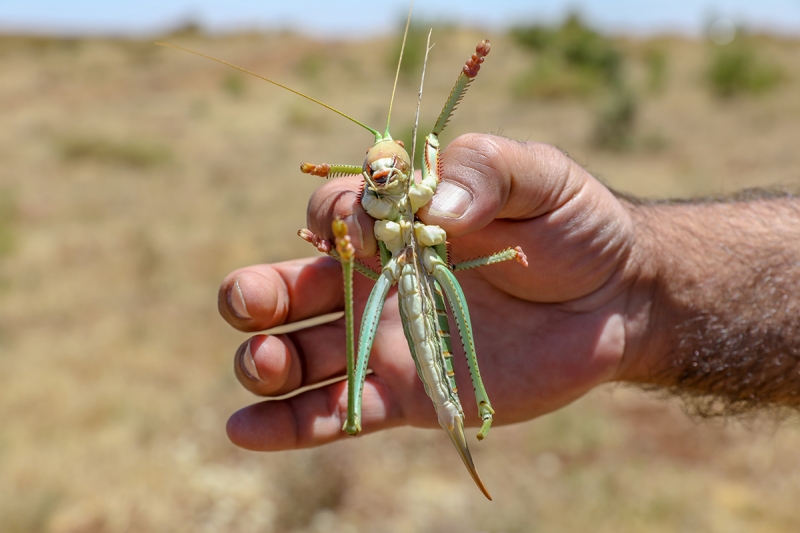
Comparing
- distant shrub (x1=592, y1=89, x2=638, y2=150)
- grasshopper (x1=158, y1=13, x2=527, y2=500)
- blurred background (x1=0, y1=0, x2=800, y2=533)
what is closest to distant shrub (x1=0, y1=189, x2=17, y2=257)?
blurred background (x1=0, y1=0, x2=800, y2=533)

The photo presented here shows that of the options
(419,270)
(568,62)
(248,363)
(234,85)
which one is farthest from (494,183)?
(568,62)

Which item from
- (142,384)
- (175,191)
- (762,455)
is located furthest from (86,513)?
(175,191)

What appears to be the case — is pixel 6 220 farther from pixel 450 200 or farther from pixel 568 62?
pixel 568 62

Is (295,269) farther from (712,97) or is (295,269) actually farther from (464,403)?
(712,97)

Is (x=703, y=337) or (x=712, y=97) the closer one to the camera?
(x=703, y=337)

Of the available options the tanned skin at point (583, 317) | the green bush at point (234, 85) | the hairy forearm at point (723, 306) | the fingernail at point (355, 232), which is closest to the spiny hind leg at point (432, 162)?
the fingernail at point (355, 232)

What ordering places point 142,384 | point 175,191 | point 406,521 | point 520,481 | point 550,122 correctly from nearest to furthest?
1. point 406,521
2. point 520,481
3. point 142,384
4. point 175,191
5. point 550,122
